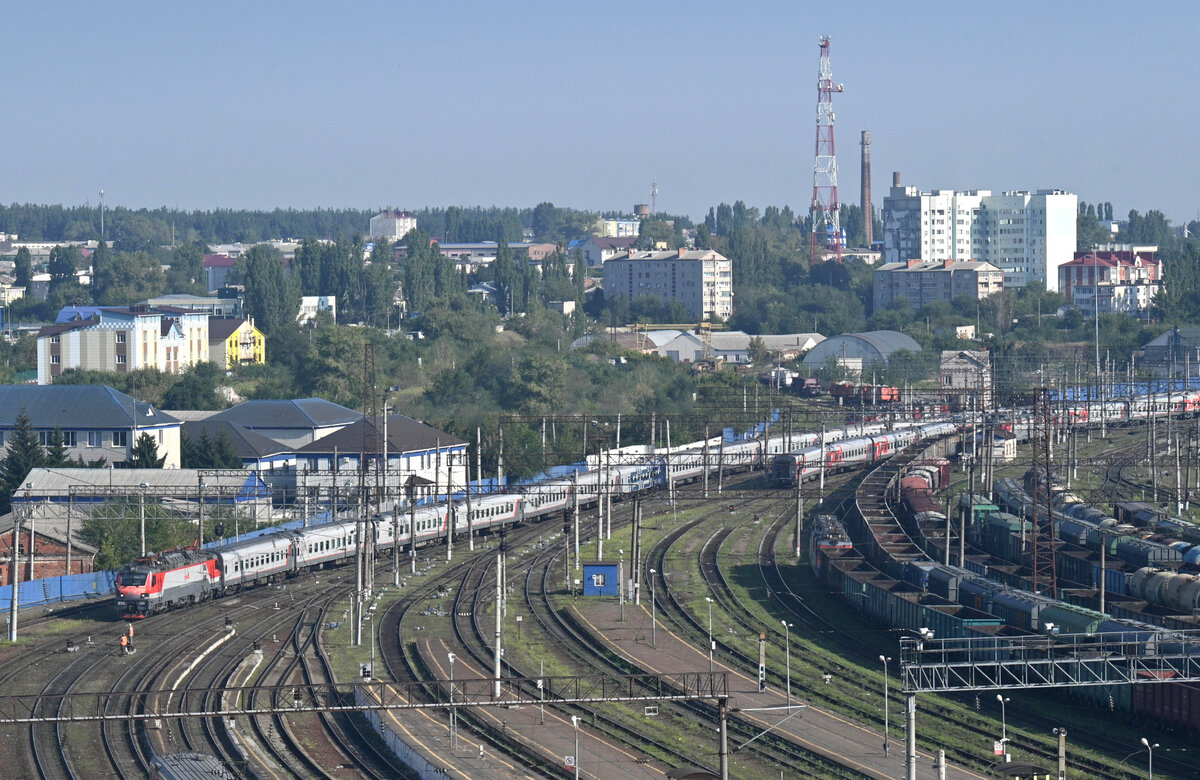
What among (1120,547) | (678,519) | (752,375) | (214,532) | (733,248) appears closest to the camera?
(1120,547)

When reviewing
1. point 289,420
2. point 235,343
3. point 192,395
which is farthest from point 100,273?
point 289,420

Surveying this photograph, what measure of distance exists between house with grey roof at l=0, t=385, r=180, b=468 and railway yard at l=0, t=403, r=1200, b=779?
52.8 feet

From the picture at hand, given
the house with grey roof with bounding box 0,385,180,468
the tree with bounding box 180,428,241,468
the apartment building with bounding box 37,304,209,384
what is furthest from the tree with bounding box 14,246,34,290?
the tree with bounding box 180,428,241,468

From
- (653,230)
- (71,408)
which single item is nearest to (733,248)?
(653,230)

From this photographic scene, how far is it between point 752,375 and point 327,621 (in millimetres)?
58077

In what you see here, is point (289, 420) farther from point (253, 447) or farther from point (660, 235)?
point (660, 235)

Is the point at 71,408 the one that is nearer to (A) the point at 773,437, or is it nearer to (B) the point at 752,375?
(A) the point at 773,437

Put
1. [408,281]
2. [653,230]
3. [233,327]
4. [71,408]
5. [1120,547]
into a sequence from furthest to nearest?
[653,230], [408,281], [233,327], [71,408], [1120,547]

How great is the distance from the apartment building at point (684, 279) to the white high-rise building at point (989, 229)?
62.0 ft

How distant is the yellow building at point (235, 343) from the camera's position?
9656 centimetres

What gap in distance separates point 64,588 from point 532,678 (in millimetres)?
17577

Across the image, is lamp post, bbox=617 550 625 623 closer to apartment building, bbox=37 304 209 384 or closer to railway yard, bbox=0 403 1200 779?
railway yard, bbox=0 403 1200 779

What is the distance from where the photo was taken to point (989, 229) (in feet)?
479

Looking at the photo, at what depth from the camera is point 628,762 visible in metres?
24.2
